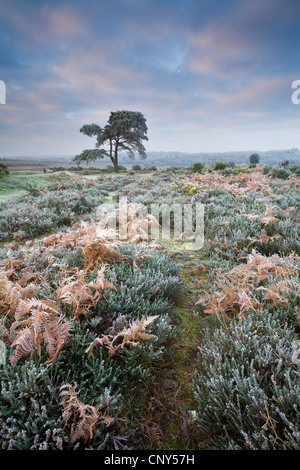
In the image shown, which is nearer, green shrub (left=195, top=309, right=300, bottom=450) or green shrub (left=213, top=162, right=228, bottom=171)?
green shrub (left=195, top=309, right=300, bottom=450)

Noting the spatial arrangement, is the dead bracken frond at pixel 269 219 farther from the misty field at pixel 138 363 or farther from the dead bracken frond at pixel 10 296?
the dead bracken frond at pixel 10 296

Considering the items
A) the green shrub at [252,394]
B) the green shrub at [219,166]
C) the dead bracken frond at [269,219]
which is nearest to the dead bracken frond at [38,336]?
the green shrub at [252,394]

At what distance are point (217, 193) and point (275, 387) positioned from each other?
21.8 ft

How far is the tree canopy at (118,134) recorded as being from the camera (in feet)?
88.5

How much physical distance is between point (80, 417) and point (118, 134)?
1203 inches

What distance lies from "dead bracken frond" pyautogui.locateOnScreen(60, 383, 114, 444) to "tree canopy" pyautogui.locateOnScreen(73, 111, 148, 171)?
2721cm

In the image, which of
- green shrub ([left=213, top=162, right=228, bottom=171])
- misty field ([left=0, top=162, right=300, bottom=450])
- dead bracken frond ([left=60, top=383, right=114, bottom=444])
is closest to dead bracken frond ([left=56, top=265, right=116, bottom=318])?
misty field ([left=0, top=162, right=300, bottom=450])

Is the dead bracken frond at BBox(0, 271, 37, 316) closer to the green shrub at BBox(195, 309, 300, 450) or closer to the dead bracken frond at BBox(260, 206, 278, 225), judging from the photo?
the green shrub at BBox(195, 309, 300, 450)

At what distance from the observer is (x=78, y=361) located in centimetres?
179

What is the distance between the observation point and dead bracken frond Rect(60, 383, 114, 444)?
1326mm

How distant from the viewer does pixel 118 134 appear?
28484 millimetres

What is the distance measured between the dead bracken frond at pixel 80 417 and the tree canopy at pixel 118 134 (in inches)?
1071
